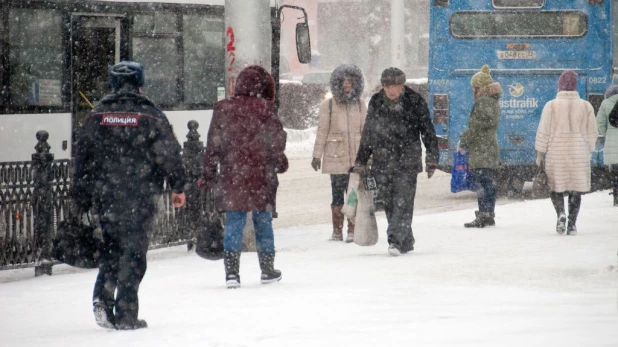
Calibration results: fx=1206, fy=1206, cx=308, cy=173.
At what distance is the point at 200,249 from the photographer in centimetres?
907

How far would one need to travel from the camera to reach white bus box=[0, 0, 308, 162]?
12.4 m

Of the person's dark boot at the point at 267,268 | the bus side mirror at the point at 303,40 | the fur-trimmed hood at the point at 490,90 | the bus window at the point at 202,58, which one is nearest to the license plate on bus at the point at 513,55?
the bus side mirror at the point at 303,40

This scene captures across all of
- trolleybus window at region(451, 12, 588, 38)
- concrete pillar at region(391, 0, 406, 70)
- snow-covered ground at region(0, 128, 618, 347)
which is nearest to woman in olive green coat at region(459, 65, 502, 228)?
snow-covered ground at region(0, 128, 618, 347)

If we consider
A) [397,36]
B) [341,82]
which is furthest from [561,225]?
[397,36]

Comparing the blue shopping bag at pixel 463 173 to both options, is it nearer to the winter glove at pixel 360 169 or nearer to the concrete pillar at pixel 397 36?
the winter glove at pixel 360 169

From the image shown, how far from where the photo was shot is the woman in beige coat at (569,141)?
40.6 ft

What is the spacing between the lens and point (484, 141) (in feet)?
43.9

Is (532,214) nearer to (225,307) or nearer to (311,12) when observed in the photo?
(225,307)

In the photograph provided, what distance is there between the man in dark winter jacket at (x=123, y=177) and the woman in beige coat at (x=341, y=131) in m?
4.98

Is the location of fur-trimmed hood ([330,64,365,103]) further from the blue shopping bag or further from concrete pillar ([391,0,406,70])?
concrete pillar ([391,0,406,70])

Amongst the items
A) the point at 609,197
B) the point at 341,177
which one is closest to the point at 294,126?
the point at 609,197

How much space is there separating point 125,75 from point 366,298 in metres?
2.35

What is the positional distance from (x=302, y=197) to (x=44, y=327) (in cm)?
1118

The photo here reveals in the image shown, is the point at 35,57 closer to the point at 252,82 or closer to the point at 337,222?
the point at 337,222
